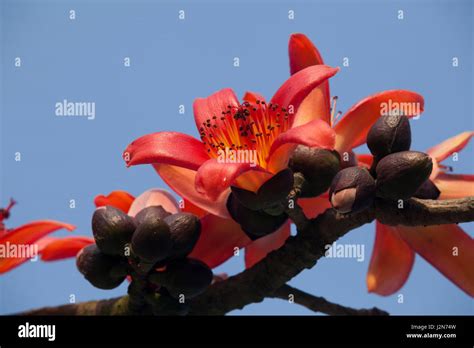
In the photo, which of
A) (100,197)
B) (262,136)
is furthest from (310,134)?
(100,197)

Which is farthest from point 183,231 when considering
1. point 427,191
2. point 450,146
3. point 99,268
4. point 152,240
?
point 450,146

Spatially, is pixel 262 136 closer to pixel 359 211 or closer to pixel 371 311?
pixel 359 211

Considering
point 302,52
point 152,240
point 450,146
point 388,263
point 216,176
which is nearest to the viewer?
→ point 216,176

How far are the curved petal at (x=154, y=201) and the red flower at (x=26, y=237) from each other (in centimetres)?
17

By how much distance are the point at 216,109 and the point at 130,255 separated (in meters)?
0.26

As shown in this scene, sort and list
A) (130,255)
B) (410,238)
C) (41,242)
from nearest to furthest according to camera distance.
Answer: (130,255)
(410,238)
(41,242)

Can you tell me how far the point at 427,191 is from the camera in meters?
0.91

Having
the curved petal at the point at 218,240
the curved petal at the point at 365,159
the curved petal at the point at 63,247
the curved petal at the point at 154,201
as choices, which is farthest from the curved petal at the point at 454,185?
the curved petal at the point at 63,247

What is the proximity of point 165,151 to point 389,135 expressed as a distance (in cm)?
31

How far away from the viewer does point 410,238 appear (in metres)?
1.00

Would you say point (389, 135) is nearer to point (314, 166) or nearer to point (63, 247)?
point (314, 166)

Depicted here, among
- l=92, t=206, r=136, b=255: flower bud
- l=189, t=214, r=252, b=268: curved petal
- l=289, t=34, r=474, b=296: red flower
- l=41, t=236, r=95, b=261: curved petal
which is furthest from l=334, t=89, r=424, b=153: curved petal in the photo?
l=41, t=236, r=95, b=261: curved petal

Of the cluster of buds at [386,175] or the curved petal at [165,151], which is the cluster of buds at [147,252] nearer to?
the curved petal at [165,151]

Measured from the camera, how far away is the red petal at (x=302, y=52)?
93cm
